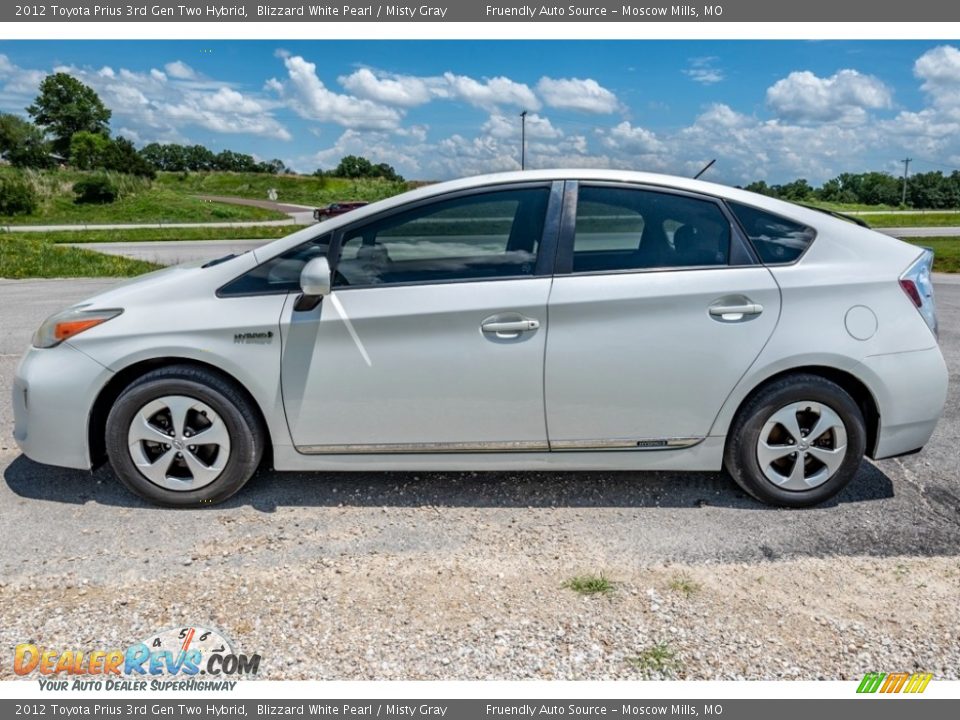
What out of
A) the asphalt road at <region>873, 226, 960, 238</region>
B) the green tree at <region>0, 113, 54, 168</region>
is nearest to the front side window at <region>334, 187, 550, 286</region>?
the asphalt road at <region>873, 226, 960, 238</region>

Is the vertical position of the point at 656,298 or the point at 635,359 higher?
the point at 656,298

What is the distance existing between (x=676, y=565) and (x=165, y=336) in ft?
8.58

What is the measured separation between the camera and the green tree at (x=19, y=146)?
51.2 meters

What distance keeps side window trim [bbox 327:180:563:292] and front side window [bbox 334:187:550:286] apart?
15mm

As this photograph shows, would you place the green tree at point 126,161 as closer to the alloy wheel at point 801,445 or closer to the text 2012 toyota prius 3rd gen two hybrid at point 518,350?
the text 2012 toyota prius 3rd gen two hybrid at point 518,350

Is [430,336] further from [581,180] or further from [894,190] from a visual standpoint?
[894,190]

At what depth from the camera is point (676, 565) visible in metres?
3.02

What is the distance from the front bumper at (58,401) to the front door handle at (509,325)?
1.88 metres

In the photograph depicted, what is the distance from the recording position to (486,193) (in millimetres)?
3500

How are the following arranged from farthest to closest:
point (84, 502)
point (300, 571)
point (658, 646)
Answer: point (84, 502) < point (300, 571) < point (658, 646)

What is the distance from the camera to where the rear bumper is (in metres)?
3.40

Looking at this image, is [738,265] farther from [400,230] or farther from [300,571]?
[300,571]

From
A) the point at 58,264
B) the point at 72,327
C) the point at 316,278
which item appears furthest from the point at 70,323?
the point at 58,264

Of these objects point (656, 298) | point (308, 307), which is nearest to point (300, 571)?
point (308, 307)
